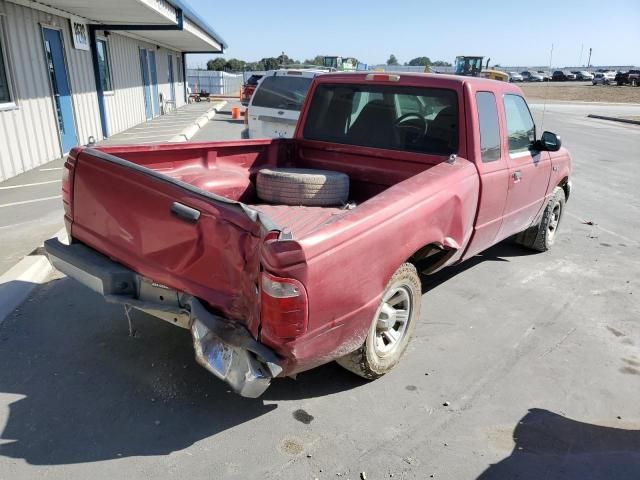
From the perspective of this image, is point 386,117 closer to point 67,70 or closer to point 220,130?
point 67,70

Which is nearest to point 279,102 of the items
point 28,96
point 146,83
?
point 28,96

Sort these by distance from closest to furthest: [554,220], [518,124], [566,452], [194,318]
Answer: [194,318] < [566,452] < [518,124] < [554,220]

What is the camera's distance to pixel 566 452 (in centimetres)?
284

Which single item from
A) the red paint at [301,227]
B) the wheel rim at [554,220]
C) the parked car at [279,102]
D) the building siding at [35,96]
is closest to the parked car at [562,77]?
the building siding at [35,96]

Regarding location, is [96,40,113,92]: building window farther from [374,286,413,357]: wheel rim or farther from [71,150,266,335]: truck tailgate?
[374,286,413,357]: wheel rim

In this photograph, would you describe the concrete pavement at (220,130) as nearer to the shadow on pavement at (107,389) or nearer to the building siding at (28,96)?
the building siding at (28,96)

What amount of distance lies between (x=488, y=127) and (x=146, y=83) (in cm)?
1813

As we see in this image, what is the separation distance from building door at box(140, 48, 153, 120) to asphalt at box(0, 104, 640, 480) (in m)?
16.2

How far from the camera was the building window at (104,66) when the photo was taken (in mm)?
13551

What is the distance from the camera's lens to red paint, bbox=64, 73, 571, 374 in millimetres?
2520

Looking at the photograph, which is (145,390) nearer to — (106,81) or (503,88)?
(503,88)

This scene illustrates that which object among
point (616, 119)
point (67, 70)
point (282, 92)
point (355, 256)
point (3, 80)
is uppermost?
point (67, 70)

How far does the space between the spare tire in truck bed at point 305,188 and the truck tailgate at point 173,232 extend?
→ 56.5 inches

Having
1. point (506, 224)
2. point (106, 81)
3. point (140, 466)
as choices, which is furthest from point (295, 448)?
point (106, 81)
